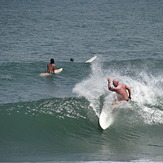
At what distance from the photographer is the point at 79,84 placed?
21.1m

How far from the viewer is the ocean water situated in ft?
39.0

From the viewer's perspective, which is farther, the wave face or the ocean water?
the ocean water

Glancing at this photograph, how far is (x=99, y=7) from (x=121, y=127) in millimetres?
41791

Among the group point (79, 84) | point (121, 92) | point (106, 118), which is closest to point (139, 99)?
point (121, 92)

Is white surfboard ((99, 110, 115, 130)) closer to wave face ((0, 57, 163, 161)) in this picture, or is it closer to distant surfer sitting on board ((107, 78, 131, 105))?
wave face ((0, 57, 163, 161))

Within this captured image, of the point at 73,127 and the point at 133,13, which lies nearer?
the point at 73,127

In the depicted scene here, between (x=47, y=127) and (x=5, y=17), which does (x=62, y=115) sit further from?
(x=5, y=17)

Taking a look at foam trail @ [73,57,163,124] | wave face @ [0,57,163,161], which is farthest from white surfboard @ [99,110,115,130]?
foam trail @ [73,57,163,124]

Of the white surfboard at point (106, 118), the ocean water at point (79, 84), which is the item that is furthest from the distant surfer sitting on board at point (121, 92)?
the white surfboard at point (106, 118)

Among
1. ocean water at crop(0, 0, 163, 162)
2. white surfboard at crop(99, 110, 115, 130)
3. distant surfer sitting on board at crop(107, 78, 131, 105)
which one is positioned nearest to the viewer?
ocean water at crop(0, 0, 163, 162)

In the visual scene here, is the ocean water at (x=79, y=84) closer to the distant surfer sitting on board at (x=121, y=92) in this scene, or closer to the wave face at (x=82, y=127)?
the wave face at (x=82, y=127)

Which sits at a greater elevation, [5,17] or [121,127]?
[5,17]

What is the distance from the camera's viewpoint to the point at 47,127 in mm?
13383

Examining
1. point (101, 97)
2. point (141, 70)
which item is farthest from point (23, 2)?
point (101, 97)
